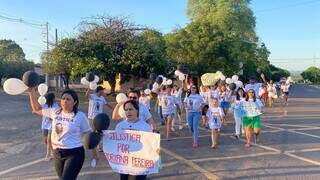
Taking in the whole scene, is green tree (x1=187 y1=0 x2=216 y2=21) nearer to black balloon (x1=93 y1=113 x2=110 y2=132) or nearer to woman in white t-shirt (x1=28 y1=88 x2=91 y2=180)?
woman in white t-shirt (x1=28 y1=88 x2=91 y2=180)

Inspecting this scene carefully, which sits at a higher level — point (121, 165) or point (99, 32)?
point (99, 32)

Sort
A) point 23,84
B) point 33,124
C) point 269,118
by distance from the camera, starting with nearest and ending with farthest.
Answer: point 23,84, point 33,124, point 269,118

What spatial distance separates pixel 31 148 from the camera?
11.7 metres

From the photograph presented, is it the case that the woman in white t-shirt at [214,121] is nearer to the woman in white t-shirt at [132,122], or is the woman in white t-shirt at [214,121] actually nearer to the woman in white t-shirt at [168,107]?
the woman in white t-shirt at [168,107]

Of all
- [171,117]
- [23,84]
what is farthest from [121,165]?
[171,117]

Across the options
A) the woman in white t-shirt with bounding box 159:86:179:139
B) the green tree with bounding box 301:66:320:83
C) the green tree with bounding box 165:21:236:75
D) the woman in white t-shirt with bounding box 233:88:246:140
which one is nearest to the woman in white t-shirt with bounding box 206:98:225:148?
the woman in white t-shirt with bounding box 233:88:246:140

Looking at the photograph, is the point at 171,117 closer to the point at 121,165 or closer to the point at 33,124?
the point at 33,124

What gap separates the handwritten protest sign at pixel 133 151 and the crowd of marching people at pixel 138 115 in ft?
0.30

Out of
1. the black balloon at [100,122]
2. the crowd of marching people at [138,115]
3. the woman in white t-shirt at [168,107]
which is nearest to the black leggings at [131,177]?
the crowd of marching people at [138,115]

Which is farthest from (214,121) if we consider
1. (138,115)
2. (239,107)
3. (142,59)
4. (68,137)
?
(142,59)

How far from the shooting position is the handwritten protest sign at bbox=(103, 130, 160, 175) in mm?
5539

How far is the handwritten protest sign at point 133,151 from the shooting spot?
218 inches

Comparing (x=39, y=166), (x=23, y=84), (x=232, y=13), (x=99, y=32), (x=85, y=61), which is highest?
(x=232, y=13)

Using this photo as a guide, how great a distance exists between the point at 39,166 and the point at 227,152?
4.11 metres
